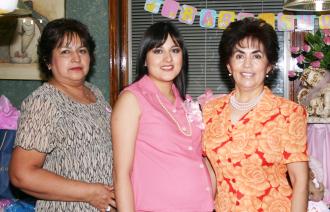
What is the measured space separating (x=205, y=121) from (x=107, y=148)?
1.56ft

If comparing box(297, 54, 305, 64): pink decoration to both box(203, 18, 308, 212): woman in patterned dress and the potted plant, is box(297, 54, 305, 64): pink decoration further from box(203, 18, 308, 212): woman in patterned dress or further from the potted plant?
box(203, 18, 308, 212): woman in patterned dress

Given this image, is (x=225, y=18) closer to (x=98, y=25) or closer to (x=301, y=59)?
(x=301, y=59)

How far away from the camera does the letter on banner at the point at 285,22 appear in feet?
10.3

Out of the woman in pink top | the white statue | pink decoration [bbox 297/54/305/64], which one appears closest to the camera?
the woman in pink top

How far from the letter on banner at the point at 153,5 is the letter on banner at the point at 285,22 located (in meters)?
0.90

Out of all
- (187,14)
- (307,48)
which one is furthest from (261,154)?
(187,14)

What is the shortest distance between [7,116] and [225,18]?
5.53 feet

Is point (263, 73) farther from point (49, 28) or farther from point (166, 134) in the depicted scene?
point (49, 28)

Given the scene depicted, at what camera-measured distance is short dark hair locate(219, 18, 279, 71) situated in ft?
6.21

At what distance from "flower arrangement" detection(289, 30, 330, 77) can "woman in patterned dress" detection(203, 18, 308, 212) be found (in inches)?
40.3

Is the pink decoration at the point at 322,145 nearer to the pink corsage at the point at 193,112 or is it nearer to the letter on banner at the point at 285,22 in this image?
the letter on banner at the point at 285,22

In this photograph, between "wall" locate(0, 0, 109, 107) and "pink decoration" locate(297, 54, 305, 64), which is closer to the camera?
"pink decoration" locate(297, 54, 305, 64)

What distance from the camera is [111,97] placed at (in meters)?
3.32

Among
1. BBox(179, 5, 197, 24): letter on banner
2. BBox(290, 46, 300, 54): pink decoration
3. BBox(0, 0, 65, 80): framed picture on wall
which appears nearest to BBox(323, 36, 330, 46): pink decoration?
BBox(290, 46, 300, 54): pink decoration
